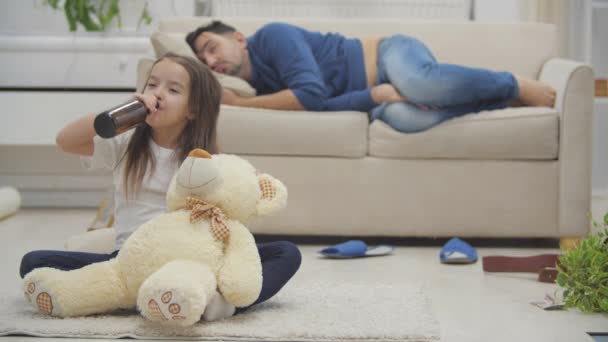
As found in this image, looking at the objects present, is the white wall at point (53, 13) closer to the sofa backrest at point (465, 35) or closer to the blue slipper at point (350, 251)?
the sofa backrest at point (465, 35)

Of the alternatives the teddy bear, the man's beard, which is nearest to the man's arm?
the man's beard

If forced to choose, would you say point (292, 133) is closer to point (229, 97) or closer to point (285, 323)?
point (229, 97)

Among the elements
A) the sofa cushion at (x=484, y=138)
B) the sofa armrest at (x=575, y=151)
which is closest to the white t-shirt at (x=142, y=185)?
the sofa cushion at (x=484, y=138)

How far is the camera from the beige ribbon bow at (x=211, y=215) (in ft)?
4.99

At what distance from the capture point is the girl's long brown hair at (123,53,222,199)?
171 centimetres

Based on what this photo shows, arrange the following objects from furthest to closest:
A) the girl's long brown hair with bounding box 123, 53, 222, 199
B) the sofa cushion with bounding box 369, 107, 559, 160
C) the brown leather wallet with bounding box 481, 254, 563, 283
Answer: the sofa cushion with bounding box 369, 107, 559, 160
the brown leather wallet with bounding box 481, 254, 563, 283
the girl's long brown hair with bounding box 123, 53, 222, 199

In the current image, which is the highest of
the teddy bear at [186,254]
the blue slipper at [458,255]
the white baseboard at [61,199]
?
the teddy bear at [186,254]

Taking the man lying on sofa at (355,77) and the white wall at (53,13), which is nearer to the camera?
the man lying on sofa at (355,77)

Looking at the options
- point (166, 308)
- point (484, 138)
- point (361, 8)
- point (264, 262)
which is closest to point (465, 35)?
point (484, 138)

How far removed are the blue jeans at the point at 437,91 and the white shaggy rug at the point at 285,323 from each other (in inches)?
34.5

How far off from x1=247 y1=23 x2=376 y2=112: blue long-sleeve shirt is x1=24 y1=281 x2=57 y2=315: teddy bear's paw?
3.97ft

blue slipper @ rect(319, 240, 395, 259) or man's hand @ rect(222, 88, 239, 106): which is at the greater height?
man's hand @ rect(222, 88, 239, 106)

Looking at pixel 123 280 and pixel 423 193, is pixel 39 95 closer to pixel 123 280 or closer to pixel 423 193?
pixel 423 193

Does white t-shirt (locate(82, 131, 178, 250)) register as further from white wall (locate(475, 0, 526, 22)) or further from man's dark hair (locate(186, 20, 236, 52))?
white wall (locate(475, 0, 526, 22))
